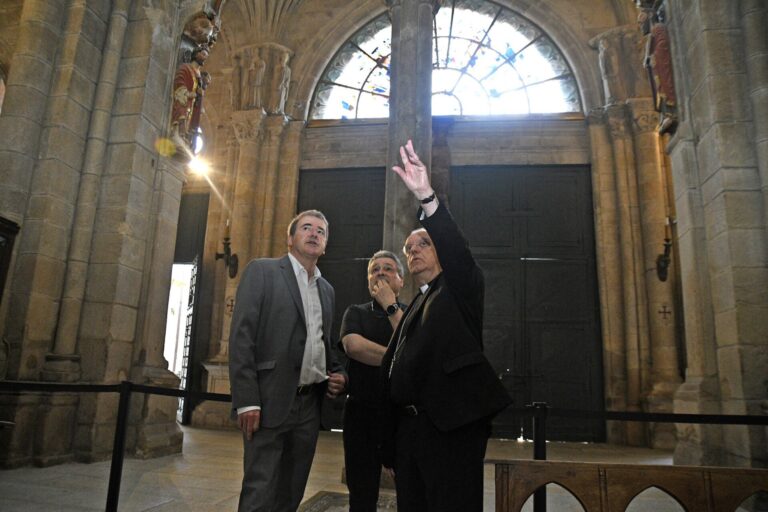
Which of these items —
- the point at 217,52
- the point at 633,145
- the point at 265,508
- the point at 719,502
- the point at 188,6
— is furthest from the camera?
the point at 217,52

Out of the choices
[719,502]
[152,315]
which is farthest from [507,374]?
[719,502]

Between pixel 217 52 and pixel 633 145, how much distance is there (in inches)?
362

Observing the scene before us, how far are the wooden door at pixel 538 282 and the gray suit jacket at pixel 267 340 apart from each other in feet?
24.8

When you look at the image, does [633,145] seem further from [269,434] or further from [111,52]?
[269,434]

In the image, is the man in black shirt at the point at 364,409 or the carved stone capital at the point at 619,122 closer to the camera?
the man in black shirt at the point at 364,409

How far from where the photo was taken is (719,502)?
7.97 feet

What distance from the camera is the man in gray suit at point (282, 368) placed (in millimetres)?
2193

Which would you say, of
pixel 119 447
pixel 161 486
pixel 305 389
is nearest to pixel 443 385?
pixel 305 389

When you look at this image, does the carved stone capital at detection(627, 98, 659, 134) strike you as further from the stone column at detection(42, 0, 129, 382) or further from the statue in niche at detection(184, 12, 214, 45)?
the stone column at detection(42, 0, 129, 382)

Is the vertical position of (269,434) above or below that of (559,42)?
below

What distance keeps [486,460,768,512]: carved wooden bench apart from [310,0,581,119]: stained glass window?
9.30m

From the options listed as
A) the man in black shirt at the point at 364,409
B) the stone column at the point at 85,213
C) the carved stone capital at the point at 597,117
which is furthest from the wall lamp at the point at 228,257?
the man in black shirt at the point at 364,409

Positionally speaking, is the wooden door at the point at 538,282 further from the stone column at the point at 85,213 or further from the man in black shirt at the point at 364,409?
the man in black shirt at the point at 364,409

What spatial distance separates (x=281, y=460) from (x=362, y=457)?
1.48 feet
